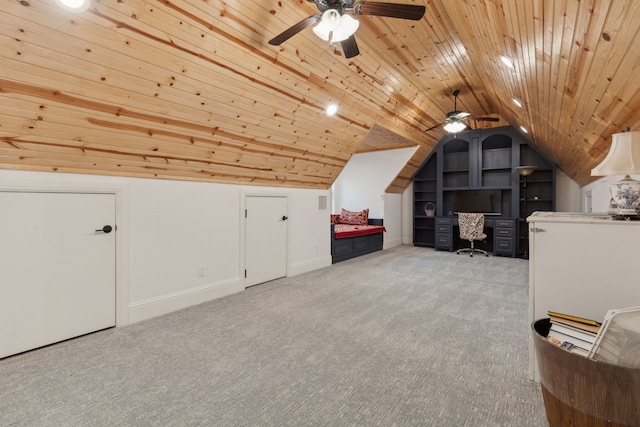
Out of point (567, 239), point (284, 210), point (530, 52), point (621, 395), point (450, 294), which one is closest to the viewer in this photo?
point (621, 395)

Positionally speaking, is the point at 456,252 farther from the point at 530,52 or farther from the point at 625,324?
the point at 625,324

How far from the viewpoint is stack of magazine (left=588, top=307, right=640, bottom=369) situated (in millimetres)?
1204

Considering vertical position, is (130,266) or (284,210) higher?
(284,210)

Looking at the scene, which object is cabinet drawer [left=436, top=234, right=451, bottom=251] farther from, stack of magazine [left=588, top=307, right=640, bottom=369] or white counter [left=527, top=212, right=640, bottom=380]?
stack of magazine [left=588, top=307, right=640, bottom=369]

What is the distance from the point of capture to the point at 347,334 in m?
2.65

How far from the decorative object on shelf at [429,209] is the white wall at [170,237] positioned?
186 inches

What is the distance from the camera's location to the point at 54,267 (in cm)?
252

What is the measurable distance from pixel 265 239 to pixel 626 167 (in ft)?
12.3

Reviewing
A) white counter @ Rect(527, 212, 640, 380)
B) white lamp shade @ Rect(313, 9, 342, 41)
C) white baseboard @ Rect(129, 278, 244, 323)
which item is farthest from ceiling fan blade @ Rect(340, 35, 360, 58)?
white baseboard @ Rect(129, 278, 244, 323)

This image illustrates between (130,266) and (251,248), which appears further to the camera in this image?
(251,248)

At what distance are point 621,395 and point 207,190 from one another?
3.64 metres

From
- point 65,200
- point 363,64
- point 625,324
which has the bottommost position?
point 625,324

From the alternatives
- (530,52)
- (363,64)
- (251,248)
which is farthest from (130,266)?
(530,52)

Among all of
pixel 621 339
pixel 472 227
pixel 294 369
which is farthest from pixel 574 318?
pixel 472 227
